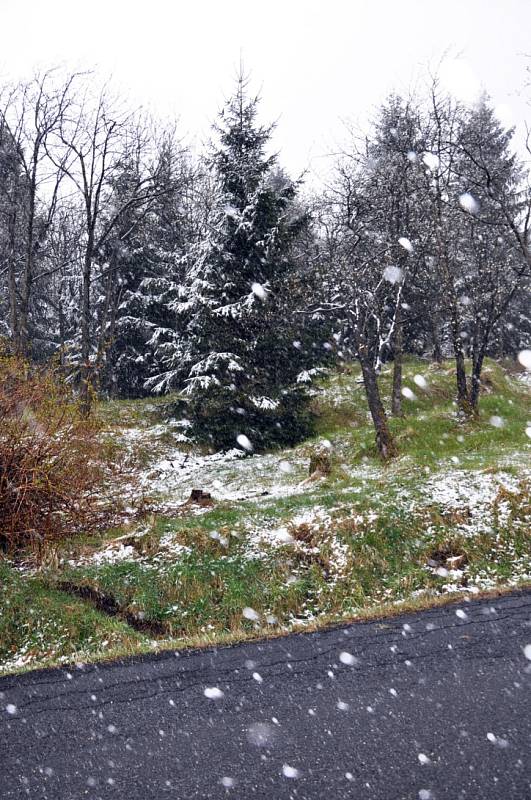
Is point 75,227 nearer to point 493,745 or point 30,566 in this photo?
point 30,566

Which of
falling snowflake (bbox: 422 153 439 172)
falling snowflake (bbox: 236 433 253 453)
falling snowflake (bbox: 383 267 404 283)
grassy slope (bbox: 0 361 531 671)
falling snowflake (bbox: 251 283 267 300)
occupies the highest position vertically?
falling snowflake (bbox: 422 153 439 172)

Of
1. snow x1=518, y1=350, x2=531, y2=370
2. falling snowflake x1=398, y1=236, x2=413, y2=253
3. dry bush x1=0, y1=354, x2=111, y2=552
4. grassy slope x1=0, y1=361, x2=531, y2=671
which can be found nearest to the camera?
grassy slope x1=0, y1=361, x2=531, y2=671

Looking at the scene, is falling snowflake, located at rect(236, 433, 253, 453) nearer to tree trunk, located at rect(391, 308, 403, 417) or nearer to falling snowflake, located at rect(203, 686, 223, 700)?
tree trunk, located at rect(391, 308, 403, 417)

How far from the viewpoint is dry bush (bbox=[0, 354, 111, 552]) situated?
8617mm

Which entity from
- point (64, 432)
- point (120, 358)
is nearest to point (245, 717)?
point (64, 432)

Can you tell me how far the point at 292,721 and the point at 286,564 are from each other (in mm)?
4146

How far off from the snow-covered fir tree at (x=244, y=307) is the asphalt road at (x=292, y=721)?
35.4 feet

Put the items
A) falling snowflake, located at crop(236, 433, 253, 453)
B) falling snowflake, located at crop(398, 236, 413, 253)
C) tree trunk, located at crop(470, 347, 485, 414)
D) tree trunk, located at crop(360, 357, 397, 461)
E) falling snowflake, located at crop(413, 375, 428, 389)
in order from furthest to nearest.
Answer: falling snowflake, located at crop(413, 375, 428, 389), falling snowflake, located at crop(398, 236, 413, 253), tree trunk, located at crop(470, 347, 485, 414), falling snowflake, located at crop(236, 433, 253, 453), tree trunk, located at crop(360, 357, 397, 461)

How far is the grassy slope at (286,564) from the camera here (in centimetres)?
725

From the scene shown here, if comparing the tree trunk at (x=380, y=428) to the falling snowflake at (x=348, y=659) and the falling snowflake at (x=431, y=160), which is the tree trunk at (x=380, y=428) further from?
the falling snowflake at (x=348, y=659)

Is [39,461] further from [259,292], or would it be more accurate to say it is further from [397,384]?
[397,384]

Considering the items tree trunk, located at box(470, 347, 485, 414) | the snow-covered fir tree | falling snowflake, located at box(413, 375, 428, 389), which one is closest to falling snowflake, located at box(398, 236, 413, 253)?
the snow-covered fir tree

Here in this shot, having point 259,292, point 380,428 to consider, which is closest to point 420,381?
point 380,428

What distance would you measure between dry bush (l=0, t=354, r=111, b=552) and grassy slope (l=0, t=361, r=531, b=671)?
603mm
